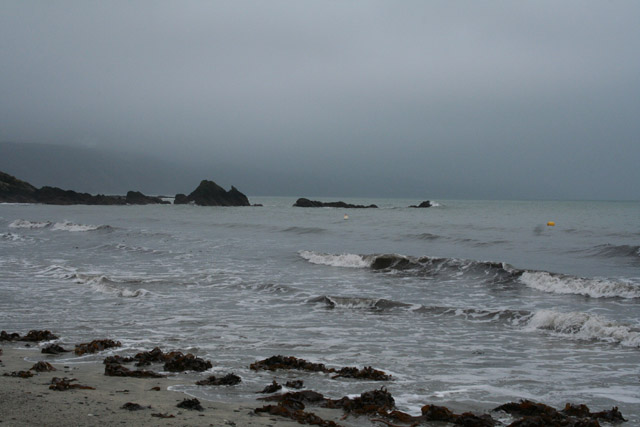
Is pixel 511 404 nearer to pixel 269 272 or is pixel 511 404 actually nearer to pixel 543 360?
pixel 543 360

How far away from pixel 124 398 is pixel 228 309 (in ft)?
23.2

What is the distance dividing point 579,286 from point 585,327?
5823 mm

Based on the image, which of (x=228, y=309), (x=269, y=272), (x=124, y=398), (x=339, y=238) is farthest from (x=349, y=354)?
(x=339, y=238)

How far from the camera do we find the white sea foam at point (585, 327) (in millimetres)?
9367

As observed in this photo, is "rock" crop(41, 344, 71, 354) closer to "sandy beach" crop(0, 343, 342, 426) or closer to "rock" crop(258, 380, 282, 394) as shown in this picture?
"sandy beach" crop(0, 343, 342, 426)

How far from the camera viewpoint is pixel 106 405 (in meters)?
5.04

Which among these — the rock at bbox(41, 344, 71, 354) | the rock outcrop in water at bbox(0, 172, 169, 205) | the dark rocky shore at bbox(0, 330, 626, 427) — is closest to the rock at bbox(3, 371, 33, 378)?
the dark rocky shore at bbox(0, 330, 626, 427)

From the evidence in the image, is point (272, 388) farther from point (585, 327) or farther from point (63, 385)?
point (585, 327)

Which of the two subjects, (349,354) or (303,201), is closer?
(349,354)

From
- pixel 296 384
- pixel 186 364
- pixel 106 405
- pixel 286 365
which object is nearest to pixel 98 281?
pixel 186 364

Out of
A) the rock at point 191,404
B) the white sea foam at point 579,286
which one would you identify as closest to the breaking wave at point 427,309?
the white sea foam at point 579,286

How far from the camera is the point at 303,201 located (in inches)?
4104

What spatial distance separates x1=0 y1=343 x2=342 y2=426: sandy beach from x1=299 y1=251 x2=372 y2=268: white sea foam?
16.0m

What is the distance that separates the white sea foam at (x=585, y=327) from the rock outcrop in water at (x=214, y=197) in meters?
102
